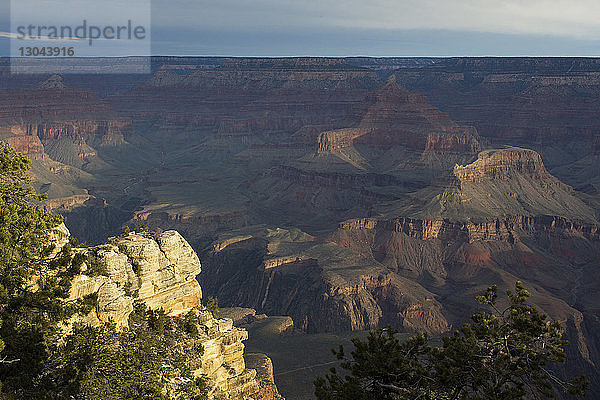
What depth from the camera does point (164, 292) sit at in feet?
125

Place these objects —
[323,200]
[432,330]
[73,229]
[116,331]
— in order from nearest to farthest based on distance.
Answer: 1. [116,331]
2. [432,330]
3. [73,229]
4. [323,200]

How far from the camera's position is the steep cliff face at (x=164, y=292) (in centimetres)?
3347

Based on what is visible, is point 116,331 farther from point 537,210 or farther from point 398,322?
point 537,210

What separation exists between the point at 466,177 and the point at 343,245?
41.6 m

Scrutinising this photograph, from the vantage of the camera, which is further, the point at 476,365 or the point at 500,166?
the point at 500,166

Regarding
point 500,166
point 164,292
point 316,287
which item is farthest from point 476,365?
point 500,166

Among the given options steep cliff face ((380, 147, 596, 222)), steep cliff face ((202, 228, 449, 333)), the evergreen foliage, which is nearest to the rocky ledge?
steep cliff face ((380, 147, 596, 222))

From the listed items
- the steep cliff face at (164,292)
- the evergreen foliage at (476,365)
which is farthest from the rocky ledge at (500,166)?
the evergreen foliage at (476,365)

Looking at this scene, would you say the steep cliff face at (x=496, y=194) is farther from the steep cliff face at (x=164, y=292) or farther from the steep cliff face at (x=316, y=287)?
the steep cliff face at (x=164, y=292)

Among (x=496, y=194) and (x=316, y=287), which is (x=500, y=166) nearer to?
(x=496, y=194)

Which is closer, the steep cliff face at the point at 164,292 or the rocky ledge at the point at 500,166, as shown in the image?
the steep cliff face at the point at 164,292

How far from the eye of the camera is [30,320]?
30391 millimetres

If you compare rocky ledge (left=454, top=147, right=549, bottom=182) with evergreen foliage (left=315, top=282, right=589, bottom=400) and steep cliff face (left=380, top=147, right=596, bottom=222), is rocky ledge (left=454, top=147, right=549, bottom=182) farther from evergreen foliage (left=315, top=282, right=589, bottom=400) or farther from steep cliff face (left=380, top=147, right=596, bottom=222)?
evergreen foliage (left=315, top=282, right=589, bottom=400)

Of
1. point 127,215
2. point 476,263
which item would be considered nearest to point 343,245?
point 476,263
